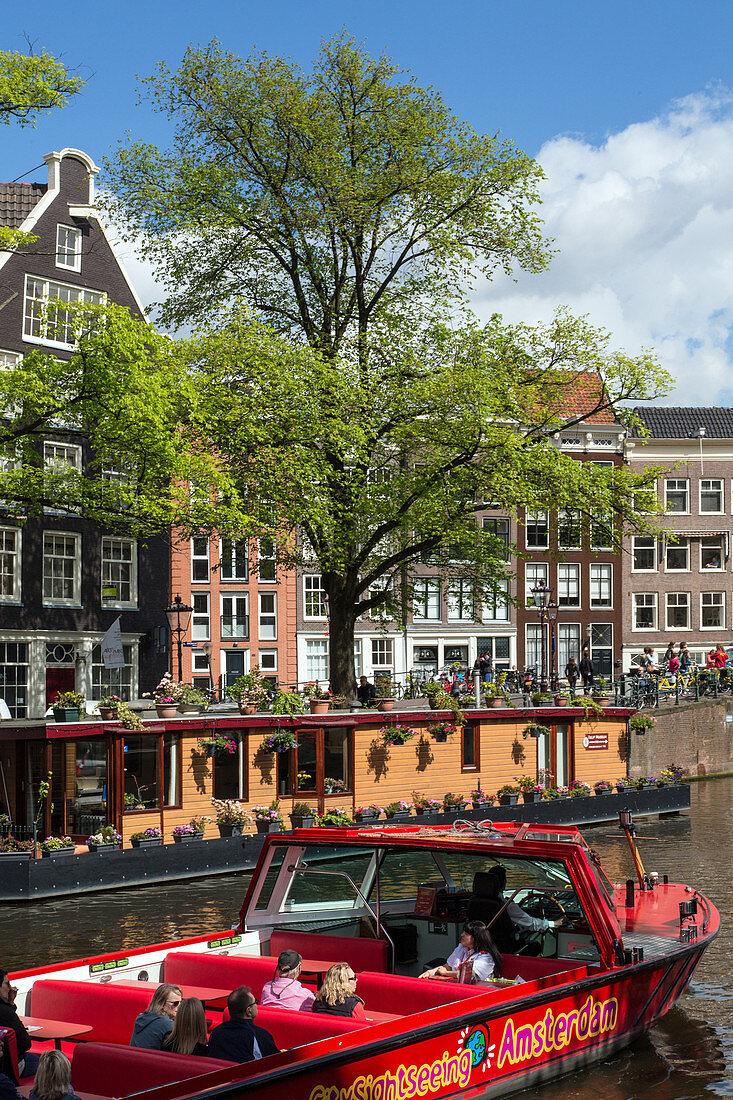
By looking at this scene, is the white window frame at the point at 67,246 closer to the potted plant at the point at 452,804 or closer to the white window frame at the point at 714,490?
the potted plant at the point at 452,804

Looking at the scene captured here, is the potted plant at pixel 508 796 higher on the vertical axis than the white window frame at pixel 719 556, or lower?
lower

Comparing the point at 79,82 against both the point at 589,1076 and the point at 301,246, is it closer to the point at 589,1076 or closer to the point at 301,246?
the point at 301,246

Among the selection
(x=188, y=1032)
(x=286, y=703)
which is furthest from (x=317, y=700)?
(x=188, y=1032)

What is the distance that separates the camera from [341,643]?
1161 inches

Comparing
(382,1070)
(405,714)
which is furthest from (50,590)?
(382,1070)

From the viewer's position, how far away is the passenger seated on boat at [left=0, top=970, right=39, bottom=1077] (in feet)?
28.1

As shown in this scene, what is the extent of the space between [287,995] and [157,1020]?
Answer: 131cm

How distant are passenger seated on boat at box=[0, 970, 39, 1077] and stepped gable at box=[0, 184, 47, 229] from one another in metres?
28.9

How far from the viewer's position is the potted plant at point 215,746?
2208cm

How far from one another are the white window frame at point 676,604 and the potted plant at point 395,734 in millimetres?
29899

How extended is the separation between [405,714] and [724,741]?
20770mm

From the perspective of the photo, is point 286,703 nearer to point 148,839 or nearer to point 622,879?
point 148,839

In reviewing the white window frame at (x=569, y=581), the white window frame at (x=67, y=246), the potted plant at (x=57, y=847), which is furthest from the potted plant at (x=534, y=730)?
the white window frame at (x=569, y=581)

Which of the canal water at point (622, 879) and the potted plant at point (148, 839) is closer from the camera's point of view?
the canal water at point (622, 879)
